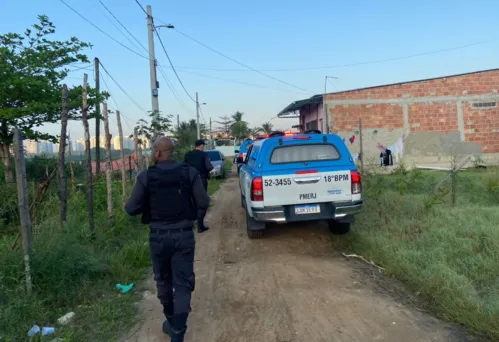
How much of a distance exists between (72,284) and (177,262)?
1.96 m

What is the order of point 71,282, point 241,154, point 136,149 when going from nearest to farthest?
point 71,282 → point 136,149 → point 241,154

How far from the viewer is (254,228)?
22.5ft

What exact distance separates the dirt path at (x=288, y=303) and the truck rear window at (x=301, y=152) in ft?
4.70

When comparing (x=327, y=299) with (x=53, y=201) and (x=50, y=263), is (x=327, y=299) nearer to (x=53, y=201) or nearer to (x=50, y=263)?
(x=50, y=263)

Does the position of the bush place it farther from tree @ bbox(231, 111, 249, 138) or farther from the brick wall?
tree @ bbox(231, 111, 249, 138)

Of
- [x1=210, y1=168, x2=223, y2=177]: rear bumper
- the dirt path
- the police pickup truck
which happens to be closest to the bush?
the dirt path

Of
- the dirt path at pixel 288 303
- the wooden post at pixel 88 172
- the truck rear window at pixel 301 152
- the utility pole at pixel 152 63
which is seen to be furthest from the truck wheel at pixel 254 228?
the utility pole at pixel 152 63

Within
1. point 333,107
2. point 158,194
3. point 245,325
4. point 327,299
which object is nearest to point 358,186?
point 327,299

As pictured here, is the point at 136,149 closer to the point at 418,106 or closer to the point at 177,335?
the point at 177,335

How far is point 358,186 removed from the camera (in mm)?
6359

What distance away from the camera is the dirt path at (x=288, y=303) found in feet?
12.0

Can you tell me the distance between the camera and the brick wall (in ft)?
61.7

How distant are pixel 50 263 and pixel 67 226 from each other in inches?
42.6

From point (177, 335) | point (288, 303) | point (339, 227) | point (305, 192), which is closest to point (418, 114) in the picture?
point (339, 227)
